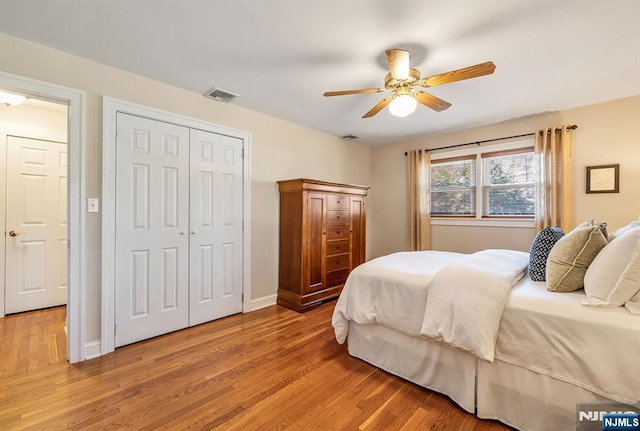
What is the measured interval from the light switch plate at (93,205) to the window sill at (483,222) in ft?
13.7

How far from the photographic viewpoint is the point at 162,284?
2.72 metres

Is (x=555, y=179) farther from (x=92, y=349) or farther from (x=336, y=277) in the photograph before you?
(x=92, y=349)

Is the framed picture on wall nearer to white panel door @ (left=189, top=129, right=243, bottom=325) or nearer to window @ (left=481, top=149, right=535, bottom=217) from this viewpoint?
window @ (left=481, top=149, right=535, bottom=217)

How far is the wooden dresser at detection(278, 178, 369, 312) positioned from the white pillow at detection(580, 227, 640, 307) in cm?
252

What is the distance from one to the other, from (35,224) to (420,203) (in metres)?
5.07

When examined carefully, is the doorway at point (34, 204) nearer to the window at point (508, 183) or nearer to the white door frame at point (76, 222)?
the white door frame at point (76, 222)

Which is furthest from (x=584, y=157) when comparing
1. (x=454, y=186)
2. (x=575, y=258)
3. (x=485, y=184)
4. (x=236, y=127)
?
(x=236, y=127)

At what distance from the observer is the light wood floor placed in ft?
5.21

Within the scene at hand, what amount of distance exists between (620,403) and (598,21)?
7.22ft

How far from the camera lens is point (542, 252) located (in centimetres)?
184

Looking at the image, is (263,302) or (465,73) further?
(263,302)

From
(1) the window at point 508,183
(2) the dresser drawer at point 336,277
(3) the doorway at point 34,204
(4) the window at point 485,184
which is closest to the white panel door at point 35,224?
(3) the doorway at point 34,204

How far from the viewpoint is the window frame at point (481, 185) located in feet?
11.8


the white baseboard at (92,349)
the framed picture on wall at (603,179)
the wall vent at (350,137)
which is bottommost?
the white baseboard at (92,349)
